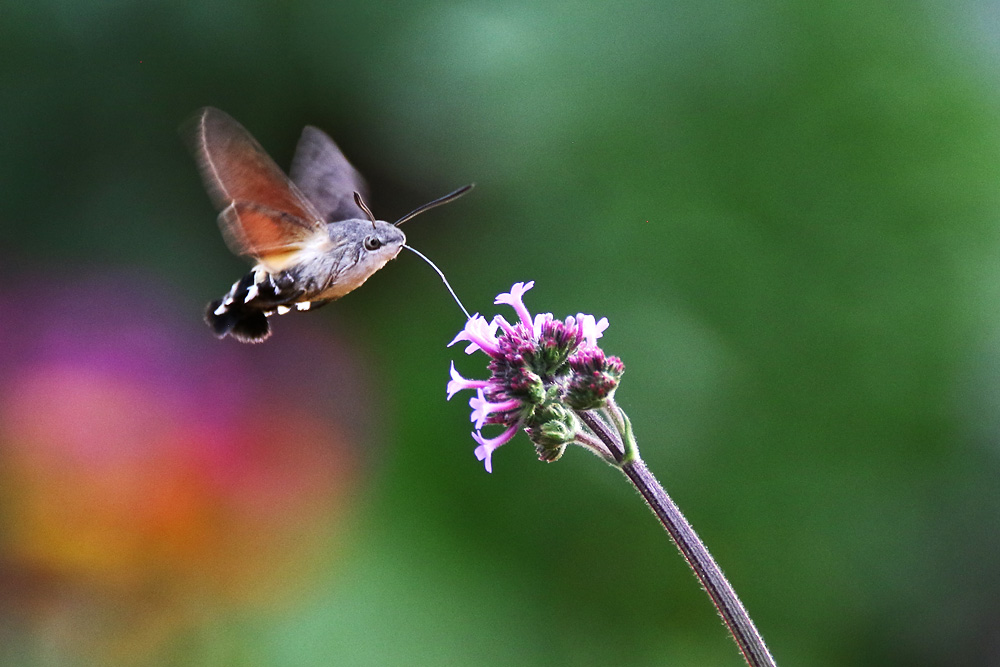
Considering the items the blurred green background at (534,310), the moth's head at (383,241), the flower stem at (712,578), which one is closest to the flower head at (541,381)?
the flower stem at (712,578)

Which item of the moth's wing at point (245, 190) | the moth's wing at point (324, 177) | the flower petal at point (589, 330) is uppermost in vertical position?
the moth's wing at point (324, 177)

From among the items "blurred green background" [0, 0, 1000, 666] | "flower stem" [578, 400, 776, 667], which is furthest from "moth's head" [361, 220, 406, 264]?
"blurred green background" [0, 0, 1000, 666]

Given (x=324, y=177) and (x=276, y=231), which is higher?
(x=324, y=177)

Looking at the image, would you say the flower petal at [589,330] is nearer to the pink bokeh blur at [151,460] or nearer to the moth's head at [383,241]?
the moth's head at [383,241]

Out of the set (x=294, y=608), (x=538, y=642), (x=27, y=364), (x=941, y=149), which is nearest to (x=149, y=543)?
(x=294, y=608)

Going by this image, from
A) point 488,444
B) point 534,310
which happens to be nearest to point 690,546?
point 488,444

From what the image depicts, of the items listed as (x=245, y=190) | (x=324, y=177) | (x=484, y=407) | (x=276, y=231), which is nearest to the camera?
(x=484, y=407)

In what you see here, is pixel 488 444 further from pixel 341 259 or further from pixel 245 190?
pixel 245 190
